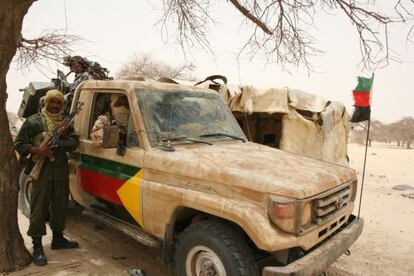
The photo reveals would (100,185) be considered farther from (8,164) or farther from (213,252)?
(213,252)

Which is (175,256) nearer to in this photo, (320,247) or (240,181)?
(240,181)

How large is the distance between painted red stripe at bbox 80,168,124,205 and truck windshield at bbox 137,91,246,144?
27.2 inches

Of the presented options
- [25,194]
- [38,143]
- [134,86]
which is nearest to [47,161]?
[38,143]

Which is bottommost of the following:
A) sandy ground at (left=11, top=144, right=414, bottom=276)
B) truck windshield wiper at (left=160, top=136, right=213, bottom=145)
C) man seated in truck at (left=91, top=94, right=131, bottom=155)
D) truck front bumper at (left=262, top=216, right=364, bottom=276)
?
sandy ground at (left=11, top=144, right=414, bottom=276)

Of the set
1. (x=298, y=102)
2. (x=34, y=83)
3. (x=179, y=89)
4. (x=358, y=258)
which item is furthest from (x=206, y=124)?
(x=298, y=102)

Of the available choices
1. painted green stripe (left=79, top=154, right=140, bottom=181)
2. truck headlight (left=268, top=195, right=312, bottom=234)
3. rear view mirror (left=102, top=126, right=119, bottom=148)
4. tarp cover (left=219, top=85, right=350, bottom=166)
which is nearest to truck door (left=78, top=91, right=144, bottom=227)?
painted green stripe (left=79, top=154, right=140, bottom=181)

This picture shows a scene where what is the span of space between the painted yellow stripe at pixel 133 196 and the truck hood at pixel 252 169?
0.25 meters

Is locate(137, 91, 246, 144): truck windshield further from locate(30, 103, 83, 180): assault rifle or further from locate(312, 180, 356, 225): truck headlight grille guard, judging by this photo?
locate(312, 180, 356, 225): truck headlight grille guard

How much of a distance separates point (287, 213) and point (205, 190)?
→ 71cm

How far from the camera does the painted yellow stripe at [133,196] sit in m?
3.72

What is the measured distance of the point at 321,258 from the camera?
304 cm

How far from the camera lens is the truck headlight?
2848mm

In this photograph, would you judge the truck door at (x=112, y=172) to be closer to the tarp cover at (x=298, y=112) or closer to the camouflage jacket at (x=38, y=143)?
the camouflage jacket at (x=38, y=143)

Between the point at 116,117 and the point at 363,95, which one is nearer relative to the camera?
the point at 116,117
